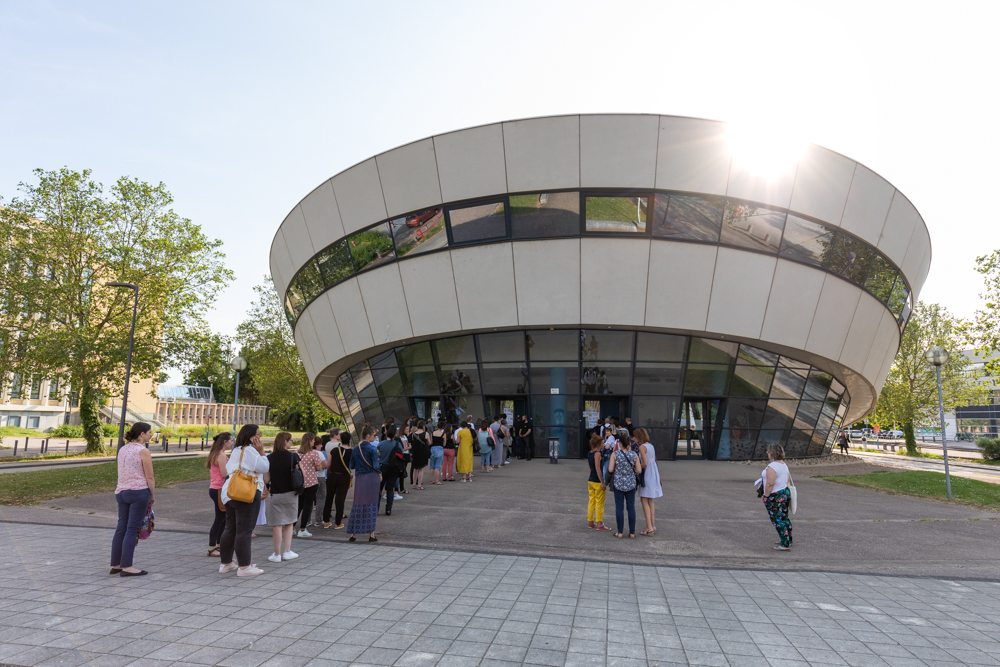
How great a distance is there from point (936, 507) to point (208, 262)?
35.6 meters

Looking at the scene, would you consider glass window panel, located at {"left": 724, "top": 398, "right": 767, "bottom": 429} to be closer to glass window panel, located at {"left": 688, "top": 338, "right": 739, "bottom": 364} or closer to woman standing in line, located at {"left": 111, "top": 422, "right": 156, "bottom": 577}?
glass window panel, located at {"left": 688, "top": 338, "right": 739, "bottom": 364}

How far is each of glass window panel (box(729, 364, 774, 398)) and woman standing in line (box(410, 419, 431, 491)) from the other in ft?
41.2

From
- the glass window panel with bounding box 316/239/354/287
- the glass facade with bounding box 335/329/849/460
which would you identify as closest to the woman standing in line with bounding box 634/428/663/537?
the glass facade with bounding box 335/329/849/460

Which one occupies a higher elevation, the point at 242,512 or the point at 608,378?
the point at 608,378

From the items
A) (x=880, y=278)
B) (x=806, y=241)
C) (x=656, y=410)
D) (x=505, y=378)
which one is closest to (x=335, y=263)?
(x=505, y=378)

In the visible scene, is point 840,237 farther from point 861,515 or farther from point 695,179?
point 861,515

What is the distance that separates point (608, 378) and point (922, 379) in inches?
1511

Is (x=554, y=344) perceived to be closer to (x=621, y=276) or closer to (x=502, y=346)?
(x=502, y=346)

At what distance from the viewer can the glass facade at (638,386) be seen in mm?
19906

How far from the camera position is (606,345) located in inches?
784

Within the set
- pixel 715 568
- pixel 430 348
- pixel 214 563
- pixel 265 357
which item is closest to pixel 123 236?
pixel 265 357

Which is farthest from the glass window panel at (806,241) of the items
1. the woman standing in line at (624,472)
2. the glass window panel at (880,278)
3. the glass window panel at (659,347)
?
the woman standing in line at (624,472)

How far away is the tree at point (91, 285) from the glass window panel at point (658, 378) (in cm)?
2658

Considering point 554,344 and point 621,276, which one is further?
point 554,344
